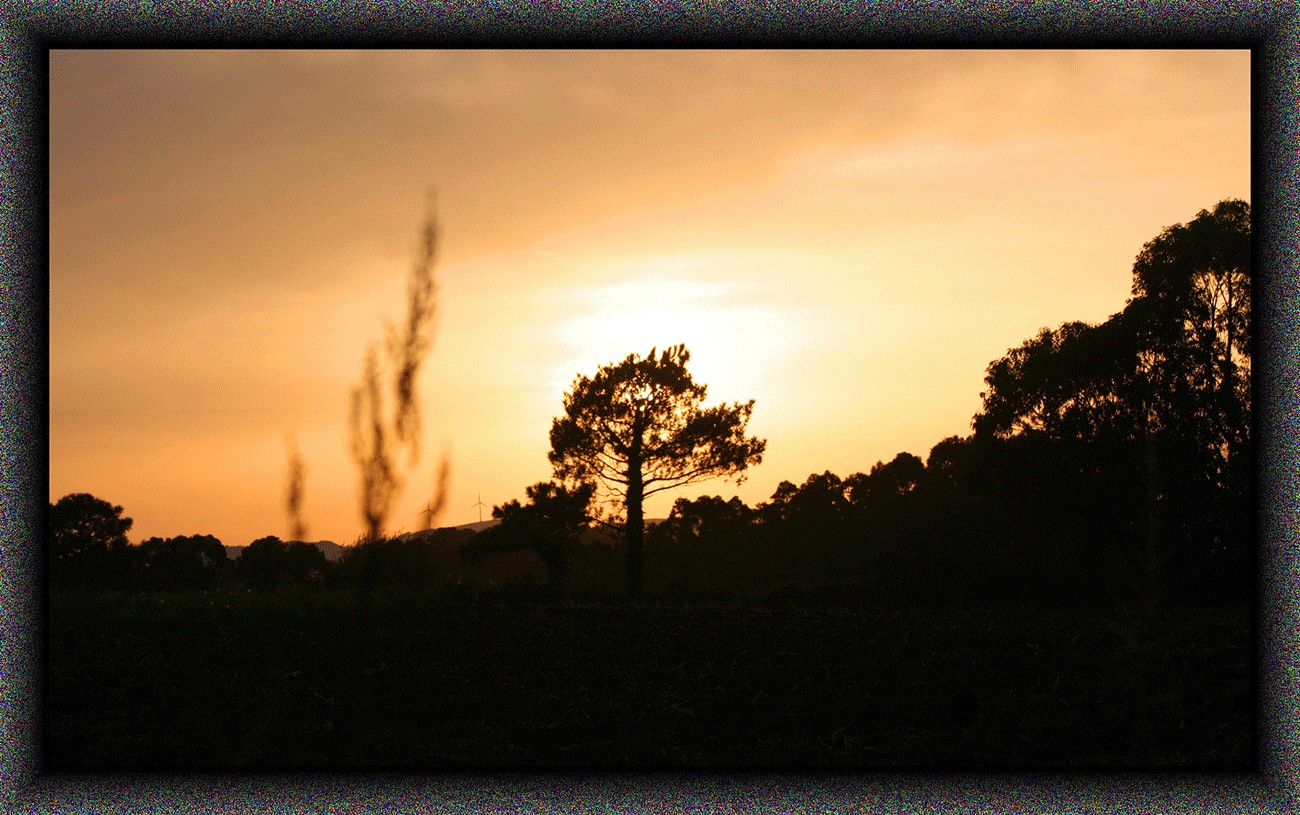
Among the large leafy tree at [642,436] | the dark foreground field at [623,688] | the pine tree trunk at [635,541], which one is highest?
the large leafy tree at [642,436]

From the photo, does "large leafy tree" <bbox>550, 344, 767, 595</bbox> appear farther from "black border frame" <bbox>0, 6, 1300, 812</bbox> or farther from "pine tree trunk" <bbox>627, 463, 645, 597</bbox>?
"black border frame" <bbox>0, 6, 1300, 812</bbox>

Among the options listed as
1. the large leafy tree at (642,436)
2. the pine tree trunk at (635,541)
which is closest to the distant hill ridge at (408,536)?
the large leafy tree at (642,436)

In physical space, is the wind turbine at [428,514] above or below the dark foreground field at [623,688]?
above

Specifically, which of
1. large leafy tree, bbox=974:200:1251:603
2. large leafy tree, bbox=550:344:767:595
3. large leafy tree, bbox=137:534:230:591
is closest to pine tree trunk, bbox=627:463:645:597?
large leafy tree, bbox=550:344:767:595

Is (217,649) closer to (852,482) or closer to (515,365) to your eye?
(515,365)

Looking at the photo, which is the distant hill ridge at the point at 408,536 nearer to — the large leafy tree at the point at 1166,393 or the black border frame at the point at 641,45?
the black border frame at the point at 641,45

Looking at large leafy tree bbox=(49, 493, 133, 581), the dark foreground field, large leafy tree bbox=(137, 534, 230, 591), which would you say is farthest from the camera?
large leafy tree bbox=(137, 534, 230, 591)
